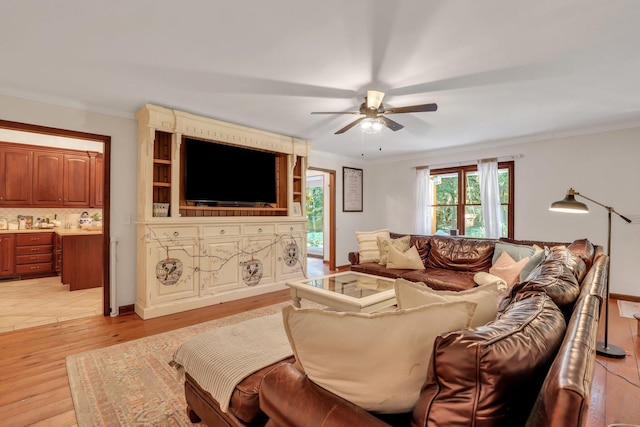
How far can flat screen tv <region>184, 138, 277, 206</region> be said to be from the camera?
152 inches

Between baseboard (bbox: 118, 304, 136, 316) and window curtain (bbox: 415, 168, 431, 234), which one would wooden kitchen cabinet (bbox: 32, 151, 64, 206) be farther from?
window curtain (bbox: 415, 168, 431, 234)

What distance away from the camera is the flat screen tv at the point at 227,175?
3.86m

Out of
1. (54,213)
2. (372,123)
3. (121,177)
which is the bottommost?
(54,213)

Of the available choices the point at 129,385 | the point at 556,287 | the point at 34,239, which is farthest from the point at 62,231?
the point at 556,287

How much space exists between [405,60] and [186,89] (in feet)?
6.79

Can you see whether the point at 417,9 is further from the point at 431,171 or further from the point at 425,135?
the point at 431,171

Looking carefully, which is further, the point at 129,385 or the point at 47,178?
the point at 47,178

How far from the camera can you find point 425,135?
4664 mm

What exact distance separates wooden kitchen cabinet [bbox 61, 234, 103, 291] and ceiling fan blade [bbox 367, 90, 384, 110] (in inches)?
178

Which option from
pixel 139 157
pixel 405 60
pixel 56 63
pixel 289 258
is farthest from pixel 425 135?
pixel 56 63

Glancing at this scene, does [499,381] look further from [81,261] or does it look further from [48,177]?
[48,177]

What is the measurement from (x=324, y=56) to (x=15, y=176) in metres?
5.97

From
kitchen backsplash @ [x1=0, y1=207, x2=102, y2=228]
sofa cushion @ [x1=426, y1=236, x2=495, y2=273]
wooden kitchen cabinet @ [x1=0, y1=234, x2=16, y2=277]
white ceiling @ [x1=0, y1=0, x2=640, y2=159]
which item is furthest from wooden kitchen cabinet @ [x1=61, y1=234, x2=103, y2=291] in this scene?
sofa cushion @ [x1=426, y1=236, x2=495, y2=273]

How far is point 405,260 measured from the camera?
410cm
